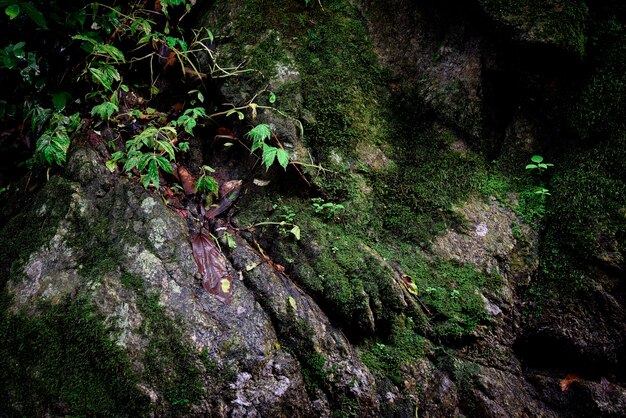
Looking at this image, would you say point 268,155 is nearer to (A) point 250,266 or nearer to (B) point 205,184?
(B) point 205,184

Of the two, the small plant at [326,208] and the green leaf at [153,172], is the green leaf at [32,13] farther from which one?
the small plant at [326,208]

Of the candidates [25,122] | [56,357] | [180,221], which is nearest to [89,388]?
[56,357]

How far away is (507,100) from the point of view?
3.61m

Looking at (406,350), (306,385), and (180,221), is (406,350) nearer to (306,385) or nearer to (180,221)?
(306,385)

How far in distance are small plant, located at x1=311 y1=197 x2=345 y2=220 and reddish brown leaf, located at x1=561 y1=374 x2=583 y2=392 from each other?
80.6 inches

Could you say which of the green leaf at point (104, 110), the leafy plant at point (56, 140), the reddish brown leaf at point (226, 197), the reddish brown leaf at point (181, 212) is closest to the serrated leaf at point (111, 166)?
the leafy plant at point (56, 140)

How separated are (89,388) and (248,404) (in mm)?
856

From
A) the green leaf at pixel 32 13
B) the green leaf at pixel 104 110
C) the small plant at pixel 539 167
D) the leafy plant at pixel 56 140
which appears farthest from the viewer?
the small plant at pixel 539 167

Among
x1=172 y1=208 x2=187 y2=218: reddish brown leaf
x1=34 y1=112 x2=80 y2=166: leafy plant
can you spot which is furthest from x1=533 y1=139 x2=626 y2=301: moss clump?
x1=34 y1=112 x2=80 y2=166: leafy plant

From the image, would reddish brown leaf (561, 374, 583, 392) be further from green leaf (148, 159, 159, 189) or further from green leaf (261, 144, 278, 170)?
green leaf (148, 159, 159, 189)

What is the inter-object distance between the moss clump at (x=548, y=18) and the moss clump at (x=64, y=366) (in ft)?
12.8

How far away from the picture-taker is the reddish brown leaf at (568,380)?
2.67 metres

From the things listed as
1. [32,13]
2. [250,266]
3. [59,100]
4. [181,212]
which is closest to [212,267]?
[250,266]

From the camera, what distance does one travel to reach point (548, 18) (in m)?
3.19
